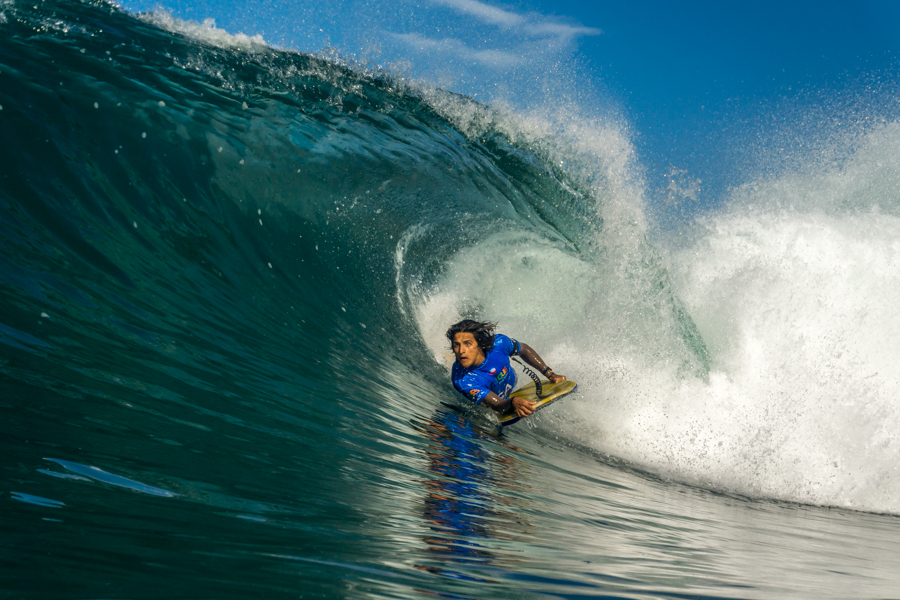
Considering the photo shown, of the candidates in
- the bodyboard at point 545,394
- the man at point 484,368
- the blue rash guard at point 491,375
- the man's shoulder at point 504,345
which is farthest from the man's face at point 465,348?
the bodyboard at point 545,394

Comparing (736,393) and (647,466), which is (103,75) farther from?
(736,393)

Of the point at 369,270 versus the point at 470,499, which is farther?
the point at 369,270

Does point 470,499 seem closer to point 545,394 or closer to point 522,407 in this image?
point 522,407

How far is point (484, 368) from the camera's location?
19.1ft

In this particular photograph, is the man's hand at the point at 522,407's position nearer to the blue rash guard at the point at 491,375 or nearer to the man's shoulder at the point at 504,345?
the blue rash guard at the point at 491,375

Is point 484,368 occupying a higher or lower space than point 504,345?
lower

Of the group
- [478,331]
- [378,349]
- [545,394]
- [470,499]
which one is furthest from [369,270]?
[470,499]

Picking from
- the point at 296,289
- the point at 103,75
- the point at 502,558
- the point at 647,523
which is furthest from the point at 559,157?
the point at 502,558

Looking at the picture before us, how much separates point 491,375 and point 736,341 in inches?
131

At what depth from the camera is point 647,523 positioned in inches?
133

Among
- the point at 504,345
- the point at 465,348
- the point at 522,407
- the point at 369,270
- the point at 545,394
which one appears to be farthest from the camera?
the point at 369,270

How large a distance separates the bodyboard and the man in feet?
0.22

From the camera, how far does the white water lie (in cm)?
580

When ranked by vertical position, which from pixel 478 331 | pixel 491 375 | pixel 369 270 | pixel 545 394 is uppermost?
pixel 369 270
